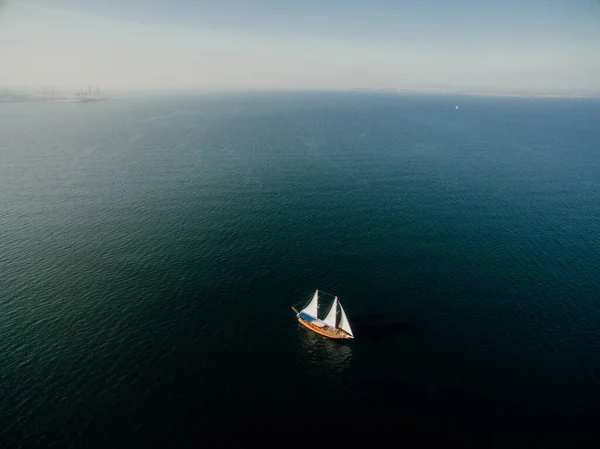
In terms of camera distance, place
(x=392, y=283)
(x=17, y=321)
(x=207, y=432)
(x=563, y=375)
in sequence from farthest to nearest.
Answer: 1. (x=392, y=283)
2. (x=17, y=321)
3. (x=563, y=375)
4. (x=207, y=432)

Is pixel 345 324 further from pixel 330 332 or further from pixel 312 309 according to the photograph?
pixel 312 309

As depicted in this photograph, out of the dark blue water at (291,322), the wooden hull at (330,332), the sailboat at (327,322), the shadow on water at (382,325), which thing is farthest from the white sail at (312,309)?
the shadow on water at (382,325)

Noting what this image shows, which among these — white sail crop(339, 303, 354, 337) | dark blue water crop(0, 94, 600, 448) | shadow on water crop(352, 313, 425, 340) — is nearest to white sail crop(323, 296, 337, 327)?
white sail crop(339, 303, 354, 337)

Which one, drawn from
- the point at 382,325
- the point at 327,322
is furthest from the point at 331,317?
the point at 382,325

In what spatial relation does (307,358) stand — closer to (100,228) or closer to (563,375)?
(563,375)

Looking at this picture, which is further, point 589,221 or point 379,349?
point 589,221

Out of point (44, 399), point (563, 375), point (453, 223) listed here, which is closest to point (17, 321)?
point (44, 399)

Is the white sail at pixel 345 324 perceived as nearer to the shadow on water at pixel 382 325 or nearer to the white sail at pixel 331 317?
the white sail at pixel 331 317
